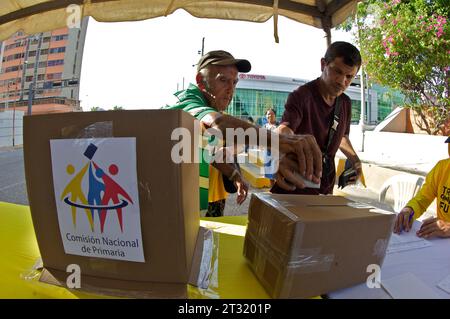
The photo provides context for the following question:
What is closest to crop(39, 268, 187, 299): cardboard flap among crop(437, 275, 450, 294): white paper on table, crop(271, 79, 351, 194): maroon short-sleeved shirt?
crop(437, 275, 450, 294): white paper on table

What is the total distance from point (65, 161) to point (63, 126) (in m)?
0.09

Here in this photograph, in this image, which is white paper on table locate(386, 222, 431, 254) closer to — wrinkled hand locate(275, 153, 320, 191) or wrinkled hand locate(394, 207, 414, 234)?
wrinkled hand locate(394, 207, 414, 234)

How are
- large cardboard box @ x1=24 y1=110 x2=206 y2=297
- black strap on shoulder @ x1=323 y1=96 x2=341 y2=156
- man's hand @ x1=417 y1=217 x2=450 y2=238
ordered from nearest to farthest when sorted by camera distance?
large cardboard box @ x1=24 y1=110 x2=206 y2=297
man's hand @ x1=417 y1=217 x2=450 y2=238
black strap on shoulder @ x1=323 y1=96 x2=341 y2=156

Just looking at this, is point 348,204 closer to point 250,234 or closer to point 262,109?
point 250,234

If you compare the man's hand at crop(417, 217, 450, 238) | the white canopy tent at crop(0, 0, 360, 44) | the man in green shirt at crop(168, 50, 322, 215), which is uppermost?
the white canopy tent at crop(0, 0, 360, 44)

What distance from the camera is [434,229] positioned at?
4.29 ft

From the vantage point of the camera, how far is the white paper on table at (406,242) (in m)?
1.19

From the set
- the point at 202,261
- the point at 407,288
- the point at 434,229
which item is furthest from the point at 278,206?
the point at 434,229

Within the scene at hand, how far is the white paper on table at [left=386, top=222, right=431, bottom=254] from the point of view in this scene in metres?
1.19

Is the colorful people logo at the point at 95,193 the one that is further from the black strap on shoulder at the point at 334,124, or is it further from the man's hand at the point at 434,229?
the black strap on shoulder at the point at 334,124

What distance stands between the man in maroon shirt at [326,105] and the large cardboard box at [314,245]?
883 millimetres

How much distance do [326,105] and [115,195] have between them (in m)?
1.60

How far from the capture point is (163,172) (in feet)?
2.35

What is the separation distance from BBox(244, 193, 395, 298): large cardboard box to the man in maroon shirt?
0.88 meters
